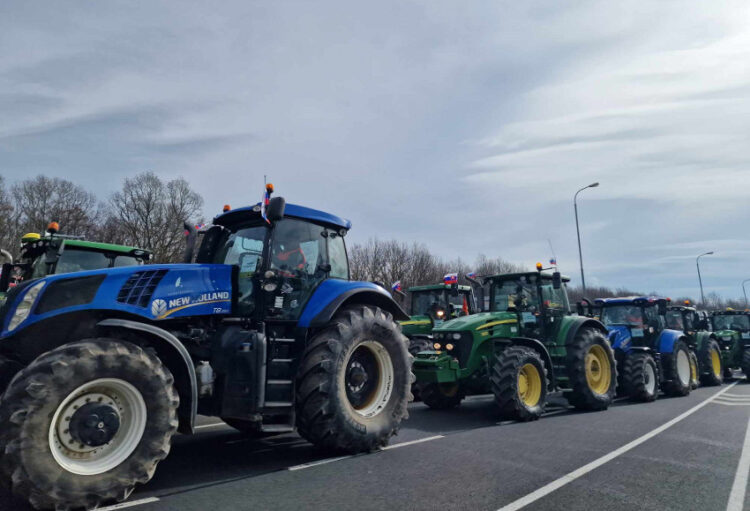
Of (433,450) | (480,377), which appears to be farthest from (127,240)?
(433,450)

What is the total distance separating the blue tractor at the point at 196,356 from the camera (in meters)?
3.51

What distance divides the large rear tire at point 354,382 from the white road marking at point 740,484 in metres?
3.17

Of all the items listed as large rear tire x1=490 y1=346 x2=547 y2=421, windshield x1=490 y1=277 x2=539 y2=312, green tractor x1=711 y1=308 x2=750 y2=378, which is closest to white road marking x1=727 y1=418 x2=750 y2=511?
large rear tire x1=490 y1=346 x2=547 y2=421

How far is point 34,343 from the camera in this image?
13.8ft

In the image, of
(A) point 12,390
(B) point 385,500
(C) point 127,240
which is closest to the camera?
(A) point 12,390

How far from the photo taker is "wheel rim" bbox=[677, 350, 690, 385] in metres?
13.8

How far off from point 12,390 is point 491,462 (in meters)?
4.37

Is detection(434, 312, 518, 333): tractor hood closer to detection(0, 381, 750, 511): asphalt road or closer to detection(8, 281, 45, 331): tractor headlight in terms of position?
detection(0, 381, 750, 511): asphalt road

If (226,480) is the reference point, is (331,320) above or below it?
above

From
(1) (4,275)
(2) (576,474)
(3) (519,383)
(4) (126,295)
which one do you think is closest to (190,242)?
(4) (126,295)

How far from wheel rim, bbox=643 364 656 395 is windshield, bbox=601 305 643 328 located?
1.69 m

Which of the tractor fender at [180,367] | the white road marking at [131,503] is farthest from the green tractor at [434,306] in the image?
the white road marking at [131,503]

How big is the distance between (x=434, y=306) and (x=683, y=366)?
22.8 ft

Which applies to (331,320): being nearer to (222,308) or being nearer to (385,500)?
(222,308)
